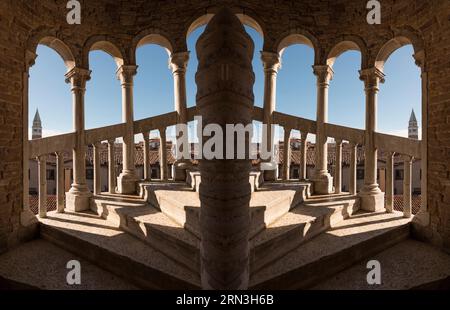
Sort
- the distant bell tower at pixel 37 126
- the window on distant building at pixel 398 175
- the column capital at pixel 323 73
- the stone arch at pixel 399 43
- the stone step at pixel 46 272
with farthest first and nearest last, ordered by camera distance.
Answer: the distant bell tower at pixel 37 126
the window on distant building at pixel 398 175
the column capital at pixel 323 73
the stone arch at pixel 399 43
the stone step at pixel 46 272

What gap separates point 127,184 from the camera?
742 centimetres

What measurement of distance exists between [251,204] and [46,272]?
3550 mm

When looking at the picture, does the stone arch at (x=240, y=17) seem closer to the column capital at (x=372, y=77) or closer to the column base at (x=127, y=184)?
the column capital at (x=372, y=77)

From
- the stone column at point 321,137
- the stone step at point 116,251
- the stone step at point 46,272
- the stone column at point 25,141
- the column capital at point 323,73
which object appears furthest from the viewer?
the stone column at point 321,137

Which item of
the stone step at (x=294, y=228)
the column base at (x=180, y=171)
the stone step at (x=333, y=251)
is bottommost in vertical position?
the stone step at (x=333, y=251)

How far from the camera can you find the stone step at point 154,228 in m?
3.52

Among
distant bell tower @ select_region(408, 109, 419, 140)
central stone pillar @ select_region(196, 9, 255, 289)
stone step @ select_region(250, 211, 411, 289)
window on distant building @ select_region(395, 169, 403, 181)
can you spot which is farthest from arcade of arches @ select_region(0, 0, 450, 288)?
distant bell tower @ select_region(408, 109, 419, 140)

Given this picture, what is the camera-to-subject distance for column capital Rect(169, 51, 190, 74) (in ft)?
24.1

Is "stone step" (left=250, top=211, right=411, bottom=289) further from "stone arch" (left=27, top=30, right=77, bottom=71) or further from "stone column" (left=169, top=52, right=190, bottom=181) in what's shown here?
"stone arch" (left=27, top=30, right=77, bottom=71)

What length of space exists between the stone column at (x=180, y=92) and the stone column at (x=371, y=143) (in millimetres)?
5051

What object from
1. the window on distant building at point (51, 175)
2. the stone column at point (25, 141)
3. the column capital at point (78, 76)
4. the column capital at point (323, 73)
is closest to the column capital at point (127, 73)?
the column capital at point (78, 76)

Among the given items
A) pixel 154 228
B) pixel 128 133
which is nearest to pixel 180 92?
pixel 128 133

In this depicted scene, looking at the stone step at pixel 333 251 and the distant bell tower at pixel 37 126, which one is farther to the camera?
the distant bell tower at pixel 37 126
